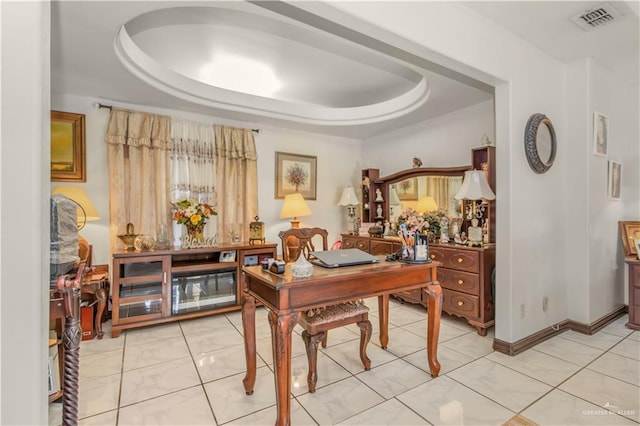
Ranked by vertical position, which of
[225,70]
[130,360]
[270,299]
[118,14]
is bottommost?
[130,360]

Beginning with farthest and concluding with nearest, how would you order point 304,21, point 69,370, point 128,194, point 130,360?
point 128,194 → point 130,360 → point 304,21 → point 69,370

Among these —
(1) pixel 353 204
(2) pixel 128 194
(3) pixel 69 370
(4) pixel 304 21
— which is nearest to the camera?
(3) pixel 69 370

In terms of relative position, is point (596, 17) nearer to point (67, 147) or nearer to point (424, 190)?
point (424, 190)

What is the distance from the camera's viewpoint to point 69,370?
1251 millimetres

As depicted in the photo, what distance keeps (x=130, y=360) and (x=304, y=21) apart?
2.96 metres

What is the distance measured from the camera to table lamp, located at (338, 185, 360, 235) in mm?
4771

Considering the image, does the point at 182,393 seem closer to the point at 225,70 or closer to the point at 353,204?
the point at 225,70

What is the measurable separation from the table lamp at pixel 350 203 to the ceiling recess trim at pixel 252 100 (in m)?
1.06

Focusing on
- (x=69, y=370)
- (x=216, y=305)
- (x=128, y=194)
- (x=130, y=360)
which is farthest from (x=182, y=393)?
(x=128, y=194)

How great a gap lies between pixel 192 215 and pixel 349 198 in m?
2.36

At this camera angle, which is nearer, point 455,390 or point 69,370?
point 69,370

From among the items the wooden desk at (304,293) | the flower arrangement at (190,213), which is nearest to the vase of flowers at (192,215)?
the flower arrangement at (190,213)

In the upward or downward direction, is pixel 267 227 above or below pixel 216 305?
above

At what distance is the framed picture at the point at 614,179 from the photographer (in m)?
3.14
